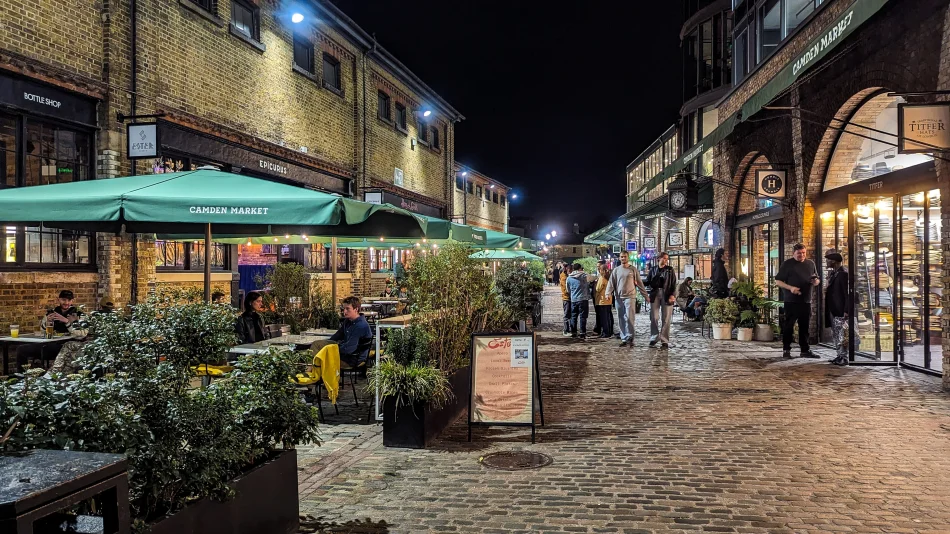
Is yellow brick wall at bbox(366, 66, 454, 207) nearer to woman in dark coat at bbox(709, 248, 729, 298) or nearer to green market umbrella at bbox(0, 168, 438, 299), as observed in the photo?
woman in dark coat at bbox(709, 248, 729, 298)

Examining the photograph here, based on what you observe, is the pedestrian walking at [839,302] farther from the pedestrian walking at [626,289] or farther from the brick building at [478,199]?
the brick building at [478,199]

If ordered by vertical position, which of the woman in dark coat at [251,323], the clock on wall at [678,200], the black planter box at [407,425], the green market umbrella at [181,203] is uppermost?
the clock on wall at [678,200]

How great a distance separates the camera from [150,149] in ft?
34.1

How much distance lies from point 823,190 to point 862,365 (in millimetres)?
→ 3646

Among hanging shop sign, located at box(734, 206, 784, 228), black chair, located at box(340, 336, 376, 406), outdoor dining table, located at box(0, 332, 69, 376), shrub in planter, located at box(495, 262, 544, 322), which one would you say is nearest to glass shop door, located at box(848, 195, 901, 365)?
hanging shop sign, located at box(734, 206, 784, 228)

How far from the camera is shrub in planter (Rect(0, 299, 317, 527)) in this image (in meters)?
2.73

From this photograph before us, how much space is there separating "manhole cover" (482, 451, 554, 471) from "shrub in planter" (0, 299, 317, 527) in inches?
79.6

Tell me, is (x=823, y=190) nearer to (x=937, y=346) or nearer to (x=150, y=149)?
(x=937, y=346)

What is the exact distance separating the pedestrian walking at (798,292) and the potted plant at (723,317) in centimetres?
296

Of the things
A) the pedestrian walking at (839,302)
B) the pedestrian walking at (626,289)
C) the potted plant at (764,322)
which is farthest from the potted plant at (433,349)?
the potted plant at (764,322)

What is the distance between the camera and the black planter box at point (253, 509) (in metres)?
3.14

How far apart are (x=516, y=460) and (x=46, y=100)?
8.51 m

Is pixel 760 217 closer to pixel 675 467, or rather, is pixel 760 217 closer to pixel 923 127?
pixel 923 127

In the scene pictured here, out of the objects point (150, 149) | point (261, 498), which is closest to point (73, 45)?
point (150, 149)
